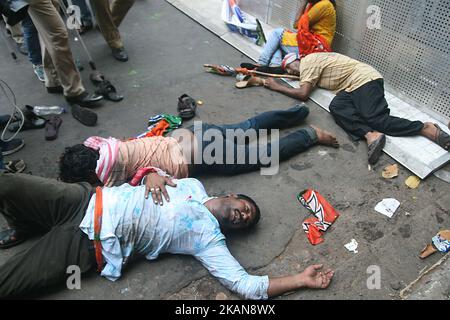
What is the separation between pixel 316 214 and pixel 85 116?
2.42 meters

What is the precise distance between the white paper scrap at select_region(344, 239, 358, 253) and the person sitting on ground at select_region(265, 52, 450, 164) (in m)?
0.90

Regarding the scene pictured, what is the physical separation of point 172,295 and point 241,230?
0.66 m

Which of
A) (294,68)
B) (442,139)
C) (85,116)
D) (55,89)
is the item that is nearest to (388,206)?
(442,139)

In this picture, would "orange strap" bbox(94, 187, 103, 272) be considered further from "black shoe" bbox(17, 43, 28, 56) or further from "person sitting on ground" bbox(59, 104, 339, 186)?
"black shoe" bbox(17, 43, 28, 56)

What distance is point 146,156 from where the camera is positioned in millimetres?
2457

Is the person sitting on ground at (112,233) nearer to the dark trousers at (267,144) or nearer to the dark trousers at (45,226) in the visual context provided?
the dark trousers at (45,226)

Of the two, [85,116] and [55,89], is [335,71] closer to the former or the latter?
[85,116]

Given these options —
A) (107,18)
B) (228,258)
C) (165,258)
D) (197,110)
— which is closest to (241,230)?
(228,258)

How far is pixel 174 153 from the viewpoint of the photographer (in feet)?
8.34

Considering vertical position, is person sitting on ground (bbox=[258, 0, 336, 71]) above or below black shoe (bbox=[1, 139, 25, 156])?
above

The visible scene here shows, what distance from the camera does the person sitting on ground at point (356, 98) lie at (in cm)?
301

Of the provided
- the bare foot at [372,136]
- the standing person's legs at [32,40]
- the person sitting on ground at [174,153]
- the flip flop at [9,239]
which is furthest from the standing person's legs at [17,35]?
the bare foot at [372,136]

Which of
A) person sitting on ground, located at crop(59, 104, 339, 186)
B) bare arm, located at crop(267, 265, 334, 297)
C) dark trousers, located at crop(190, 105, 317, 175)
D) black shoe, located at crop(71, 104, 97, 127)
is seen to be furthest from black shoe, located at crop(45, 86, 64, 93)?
bare arm, located at crop(267, 265, 334, 297)

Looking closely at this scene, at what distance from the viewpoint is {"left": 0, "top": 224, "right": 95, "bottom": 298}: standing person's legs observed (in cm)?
188
